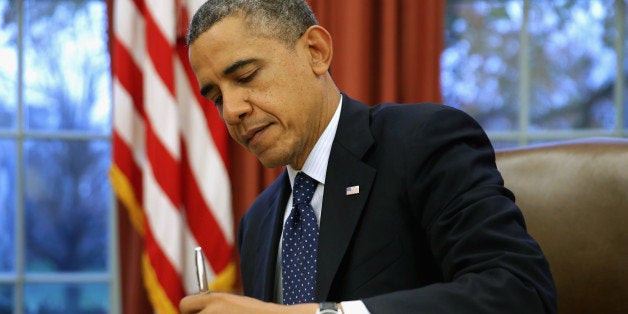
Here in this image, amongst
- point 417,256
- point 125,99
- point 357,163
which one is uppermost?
point 125,99

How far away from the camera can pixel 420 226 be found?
1.56 meters

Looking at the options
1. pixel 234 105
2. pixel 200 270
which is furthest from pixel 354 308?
pixel 234 105

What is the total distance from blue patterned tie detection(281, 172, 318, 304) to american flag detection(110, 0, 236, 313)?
1.39m

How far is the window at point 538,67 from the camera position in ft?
11.5

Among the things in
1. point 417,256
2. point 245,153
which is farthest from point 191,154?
point 417,256

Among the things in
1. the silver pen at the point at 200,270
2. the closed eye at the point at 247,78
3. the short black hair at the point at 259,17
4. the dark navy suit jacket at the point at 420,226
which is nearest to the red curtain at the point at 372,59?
the dark navy suit jacket at the point at 420,226

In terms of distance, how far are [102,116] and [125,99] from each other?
0.42 metres

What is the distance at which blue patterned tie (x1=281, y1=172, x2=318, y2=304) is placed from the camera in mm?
1666

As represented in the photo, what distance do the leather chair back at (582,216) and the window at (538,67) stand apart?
5.38ft

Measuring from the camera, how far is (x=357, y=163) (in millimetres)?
1663

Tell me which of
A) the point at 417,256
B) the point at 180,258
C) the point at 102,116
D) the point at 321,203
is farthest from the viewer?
the point at 102,116

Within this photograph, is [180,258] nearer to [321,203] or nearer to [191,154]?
[191,154]

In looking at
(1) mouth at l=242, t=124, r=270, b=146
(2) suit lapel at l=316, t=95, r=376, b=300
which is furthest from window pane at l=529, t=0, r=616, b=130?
(1) mouth at l=242, t=124, r=270, b=146

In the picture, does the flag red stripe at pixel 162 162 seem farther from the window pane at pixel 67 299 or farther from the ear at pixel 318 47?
the ear at pixel 318 47
